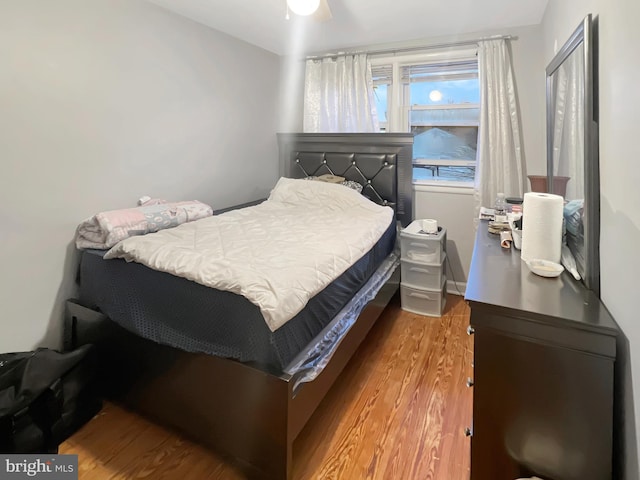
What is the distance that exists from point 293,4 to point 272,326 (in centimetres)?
186

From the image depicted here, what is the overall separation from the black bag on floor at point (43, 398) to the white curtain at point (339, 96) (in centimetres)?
282

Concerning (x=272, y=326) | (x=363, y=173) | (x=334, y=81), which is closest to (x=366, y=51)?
(x=334, y=81)

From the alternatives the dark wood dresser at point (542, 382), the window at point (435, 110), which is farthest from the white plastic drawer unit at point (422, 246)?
the dark wood dresser at point (542, 382)

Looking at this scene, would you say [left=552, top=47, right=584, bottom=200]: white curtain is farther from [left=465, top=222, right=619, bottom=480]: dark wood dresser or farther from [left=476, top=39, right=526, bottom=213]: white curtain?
[left=476, top=39, right=526, bottom=213]: white curtain

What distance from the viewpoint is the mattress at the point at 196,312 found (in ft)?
4.53

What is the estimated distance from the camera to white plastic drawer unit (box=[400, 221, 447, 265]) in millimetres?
2844

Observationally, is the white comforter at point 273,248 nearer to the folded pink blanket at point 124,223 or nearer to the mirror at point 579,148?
the folded pink blanket at point 124,223

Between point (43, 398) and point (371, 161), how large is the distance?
2.86 metres

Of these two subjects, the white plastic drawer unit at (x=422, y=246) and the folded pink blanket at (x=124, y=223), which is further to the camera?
the white plastic drawer unit at (x=422, y=246)

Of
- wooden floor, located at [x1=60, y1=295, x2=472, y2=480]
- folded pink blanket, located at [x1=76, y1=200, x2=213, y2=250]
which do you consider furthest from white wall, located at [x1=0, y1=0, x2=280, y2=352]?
wooden floor, located at [x1=60, y1=295, x2=472, y2=480]

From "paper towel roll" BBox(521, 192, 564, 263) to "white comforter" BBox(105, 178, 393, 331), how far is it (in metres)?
0.86

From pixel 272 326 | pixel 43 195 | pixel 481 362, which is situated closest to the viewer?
pixel 481 362

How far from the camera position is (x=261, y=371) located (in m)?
1.37

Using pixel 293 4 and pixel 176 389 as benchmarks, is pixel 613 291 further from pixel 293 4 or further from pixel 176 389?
pixel 293 4
